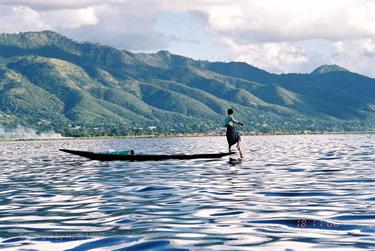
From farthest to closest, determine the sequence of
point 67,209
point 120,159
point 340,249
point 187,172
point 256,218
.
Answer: point 120,159
point 187,172
point 67,209
point 256,218
point 340,249

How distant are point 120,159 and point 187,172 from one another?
45.9 feet

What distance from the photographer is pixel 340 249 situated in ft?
43.5

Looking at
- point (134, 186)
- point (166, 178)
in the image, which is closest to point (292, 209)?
point (134, 186)

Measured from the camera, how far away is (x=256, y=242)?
560 inches

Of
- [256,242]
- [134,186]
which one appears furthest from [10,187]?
[256,242]

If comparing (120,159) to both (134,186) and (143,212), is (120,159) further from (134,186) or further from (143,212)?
(143,212)

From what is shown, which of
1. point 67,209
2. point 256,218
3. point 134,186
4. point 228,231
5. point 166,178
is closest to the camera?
point 228,231

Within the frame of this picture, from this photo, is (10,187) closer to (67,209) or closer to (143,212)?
(67,209)

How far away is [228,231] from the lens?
1573 cm

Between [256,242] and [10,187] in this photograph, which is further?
[10,187]

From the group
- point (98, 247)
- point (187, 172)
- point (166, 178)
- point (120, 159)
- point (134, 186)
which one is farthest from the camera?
point (120, 159)

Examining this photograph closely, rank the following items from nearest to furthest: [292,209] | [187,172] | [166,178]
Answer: [292,209], [166,178], [187,172]

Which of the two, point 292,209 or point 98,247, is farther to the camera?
point 292,209

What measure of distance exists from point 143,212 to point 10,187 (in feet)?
43.6
